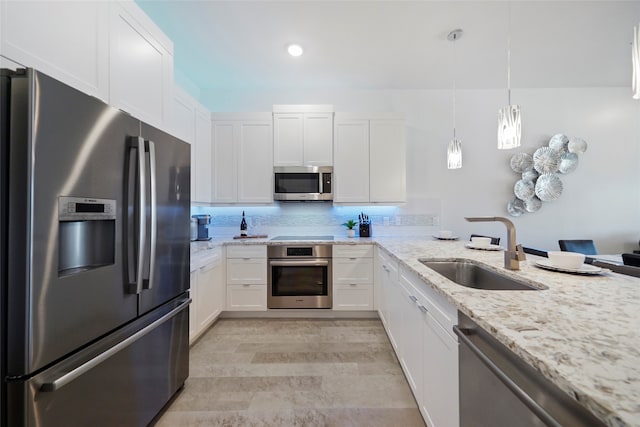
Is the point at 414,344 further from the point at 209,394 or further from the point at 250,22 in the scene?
the point at 250,22

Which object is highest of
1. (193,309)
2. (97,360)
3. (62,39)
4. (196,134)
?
(196,134)

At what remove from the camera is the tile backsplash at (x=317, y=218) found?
348 cm

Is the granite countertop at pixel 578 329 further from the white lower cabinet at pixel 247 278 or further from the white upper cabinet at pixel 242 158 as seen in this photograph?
the white upper cabinet at pixel 242 158

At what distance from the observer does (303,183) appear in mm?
3168

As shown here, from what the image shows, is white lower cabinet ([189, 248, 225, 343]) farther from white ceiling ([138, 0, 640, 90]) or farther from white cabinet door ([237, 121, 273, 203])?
white ceiling ([138, 0, 640, 90])

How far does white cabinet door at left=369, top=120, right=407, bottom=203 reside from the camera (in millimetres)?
3174

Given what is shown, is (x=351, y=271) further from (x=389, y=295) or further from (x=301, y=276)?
(x=389, y=295)

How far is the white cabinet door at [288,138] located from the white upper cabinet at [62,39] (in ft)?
6.23

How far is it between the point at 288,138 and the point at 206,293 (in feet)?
6.56

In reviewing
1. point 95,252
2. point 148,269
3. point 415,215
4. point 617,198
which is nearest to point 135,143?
point 95,252

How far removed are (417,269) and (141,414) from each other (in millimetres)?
1654

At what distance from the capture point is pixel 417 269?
4.71 ft

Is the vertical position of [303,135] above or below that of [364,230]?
above

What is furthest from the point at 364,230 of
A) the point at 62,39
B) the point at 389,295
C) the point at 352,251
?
the point at 62,39
